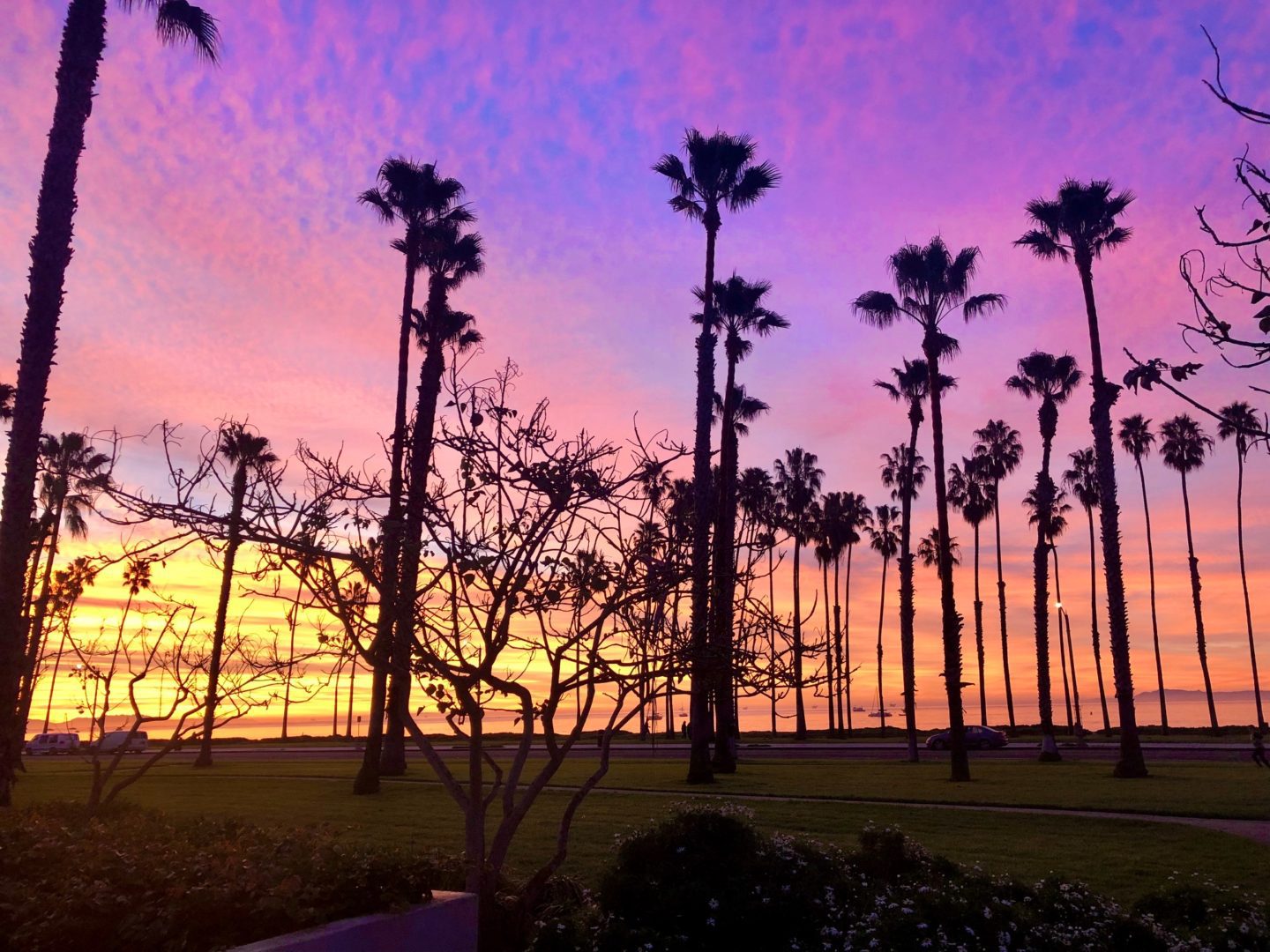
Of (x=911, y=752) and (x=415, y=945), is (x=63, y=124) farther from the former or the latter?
(x=911, y=752)

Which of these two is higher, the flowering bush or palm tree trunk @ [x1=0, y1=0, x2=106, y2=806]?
palm tree trunk @ [x1=0, y1=0, x2=106, y2=806]

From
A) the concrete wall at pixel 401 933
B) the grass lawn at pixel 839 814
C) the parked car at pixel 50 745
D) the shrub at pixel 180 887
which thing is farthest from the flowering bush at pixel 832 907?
the parked car at pixel 50 745

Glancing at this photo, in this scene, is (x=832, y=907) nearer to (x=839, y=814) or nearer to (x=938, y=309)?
(x=839, y=814)

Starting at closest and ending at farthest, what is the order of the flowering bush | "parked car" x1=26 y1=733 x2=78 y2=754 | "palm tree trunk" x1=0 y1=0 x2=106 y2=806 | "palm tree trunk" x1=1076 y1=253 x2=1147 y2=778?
the flowering bush < "palm tree trunk" x1=0 y1=0 x2=106 y2=806 < "palm tree trunk" x1=1076 y1=253 x2=1147 y2=778 < "parked car" x1=26 y1=733 x2=78 y2=754

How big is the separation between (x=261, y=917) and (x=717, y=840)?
17.1 feet

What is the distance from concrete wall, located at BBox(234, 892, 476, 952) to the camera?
5715 millimetres

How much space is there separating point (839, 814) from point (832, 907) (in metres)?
9.33

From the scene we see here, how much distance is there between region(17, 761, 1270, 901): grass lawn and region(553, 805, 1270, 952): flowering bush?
5.94 feet

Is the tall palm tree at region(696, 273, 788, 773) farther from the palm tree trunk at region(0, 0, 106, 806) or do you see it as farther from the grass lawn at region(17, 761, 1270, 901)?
the palm tree trunk at region(0, 0, 106, 806)

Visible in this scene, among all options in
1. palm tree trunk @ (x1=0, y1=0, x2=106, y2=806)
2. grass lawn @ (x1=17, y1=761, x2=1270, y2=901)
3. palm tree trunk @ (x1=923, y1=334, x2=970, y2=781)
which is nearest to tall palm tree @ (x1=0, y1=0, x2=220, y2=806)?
palm tree trunk @ (x1=0, y1=0, x2=106, y2=806)

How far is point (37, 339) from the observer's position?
12711mm

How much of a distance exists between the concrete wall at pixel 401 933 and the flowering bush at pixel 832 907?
4.88 ft

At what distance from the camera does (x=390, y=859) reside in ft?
24.0

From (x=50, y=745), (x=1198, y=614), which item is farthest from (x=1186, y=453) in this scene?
(x=50, y=745)
